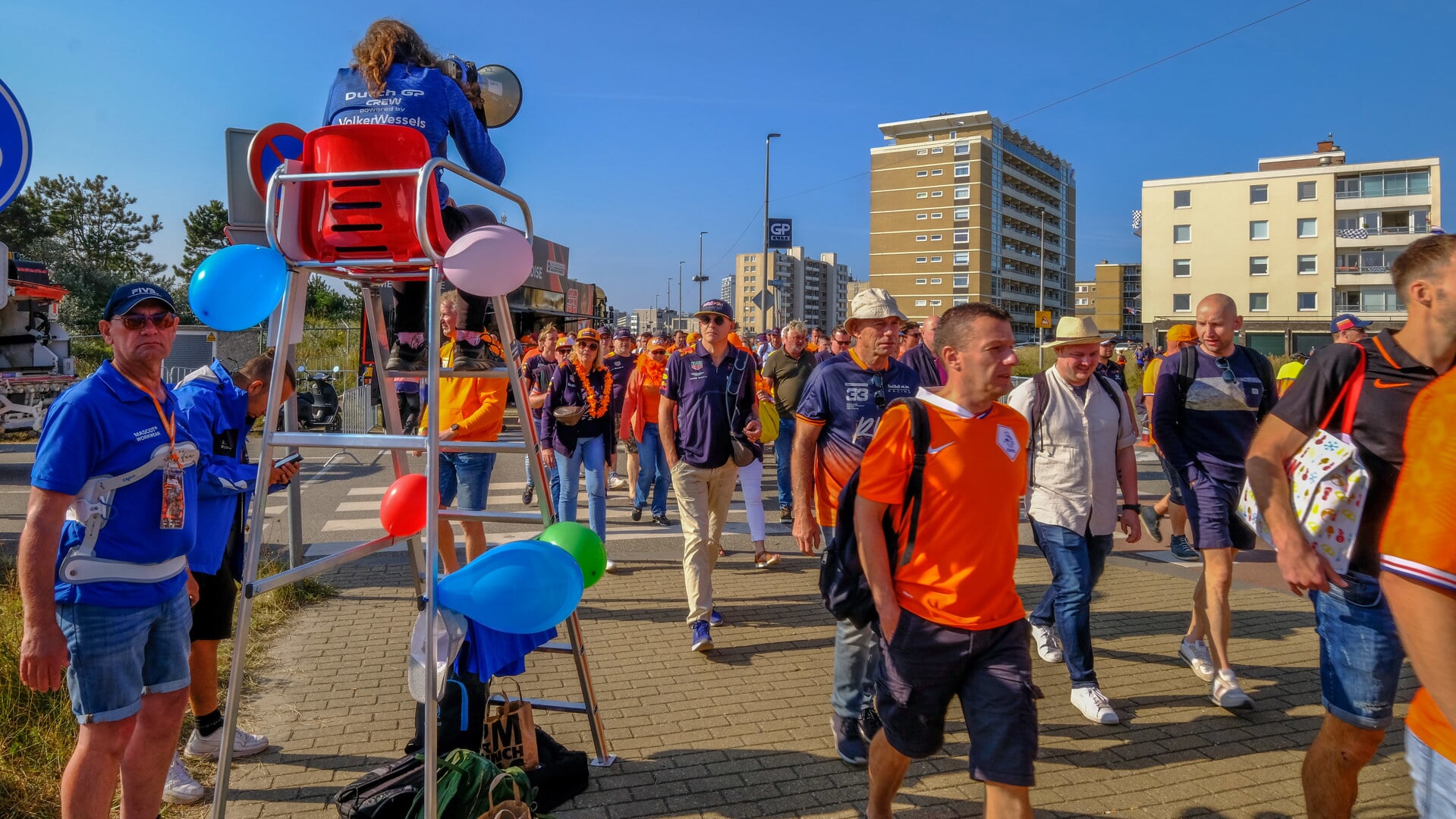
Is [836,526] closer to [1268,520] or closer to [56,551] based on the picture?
[1268,520]

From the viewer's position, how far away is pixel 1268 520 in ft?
9.34

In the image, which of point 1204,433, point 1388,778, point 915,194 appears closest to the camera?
point 1388,778

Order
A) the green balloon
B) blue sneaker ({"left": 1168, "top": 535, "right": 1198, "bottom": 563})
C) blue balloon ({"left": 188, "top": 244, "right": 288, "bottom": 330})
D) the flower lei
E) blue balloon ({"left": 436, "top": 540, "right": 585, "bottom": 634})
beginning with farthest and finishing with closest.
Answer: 1. blue sneaker ({"left": 1168, "top": 535, "right": 1198, "bottom": 563})
2. the flower lei
3. the green balloon
4. blue balloon ({"left": 188, "top": 244, "right": 288, "bottom": 330})
5. blue balloon ({"left": 436, "top": 540, "right": 585, "bottom": 634})

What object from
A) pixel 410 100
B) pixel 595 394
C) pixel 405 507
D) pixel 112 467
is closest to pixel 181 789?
pixel 405 507

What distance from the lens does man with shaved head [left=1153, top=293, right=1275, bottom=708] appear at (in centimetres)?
480

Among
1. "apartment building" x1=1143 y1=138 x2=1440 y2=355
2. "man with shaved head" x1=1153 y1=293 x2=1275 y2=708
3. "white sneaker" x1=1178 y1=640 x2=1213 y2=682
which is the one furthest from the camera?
"apartment building" x1=1143 y1=138 x2=1440 y2=355

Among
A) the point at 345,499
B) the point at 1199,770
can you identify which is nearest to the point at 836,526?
the point at 1199,770

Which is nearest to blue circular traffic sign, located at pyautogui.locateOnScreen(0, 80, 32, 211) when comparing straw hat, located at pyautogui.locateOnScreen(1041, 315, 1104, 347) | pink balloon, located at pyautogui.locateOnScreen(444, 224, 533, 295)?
pink balloon, located at pyautogui.locateOnScreen(444, 224, 533, 295)

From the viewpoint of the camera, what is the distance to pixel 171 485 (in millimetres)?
2953

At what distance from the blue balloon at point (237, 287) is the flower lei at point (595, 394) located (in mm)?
4707

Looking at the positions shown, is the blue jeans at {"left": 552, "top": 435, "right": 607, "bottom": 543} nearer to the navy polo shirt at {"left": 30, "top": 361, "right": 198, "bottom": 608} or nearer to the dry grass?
the dry grass

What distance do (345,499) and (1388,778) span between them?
10.8m

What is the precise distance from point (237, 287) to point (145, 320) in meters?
0.36

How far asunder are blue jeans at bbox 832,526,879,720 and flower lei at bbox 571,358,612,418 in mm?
3986
